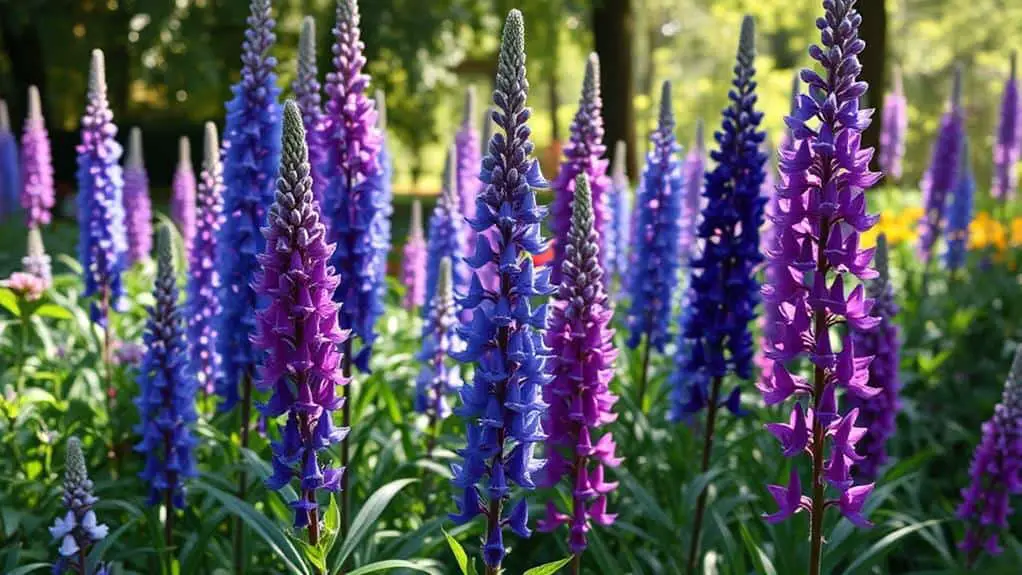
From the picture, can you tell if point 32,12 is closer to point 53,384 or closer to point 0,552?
point 53,384

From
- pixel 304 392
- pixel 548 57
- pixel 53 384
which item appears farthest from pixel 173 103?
pixel 304 392

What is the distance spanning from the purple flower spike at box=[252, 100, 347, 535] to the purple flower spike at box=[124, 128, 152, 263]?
5.19 m

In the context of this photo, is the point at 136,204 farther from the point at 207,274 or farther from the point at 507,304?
the point at 507,304

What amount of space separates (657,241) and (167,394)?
2998 mm

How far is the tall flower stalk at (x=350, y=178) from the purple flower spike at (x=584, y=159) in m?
0.93

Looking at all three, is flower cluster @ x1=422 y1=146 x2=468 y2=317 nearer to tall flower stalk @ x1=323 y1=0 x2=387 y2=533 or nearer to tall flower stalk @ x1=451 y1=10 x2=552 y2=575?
tall flower stalk @ x1=323 y1=0 x2=387 y2=533

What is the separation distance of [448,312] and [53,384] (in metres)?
2.58

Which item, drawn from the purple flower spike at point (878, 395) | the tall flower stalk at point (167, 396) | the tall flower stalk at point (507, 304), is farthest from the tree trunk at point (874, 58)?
the tall flower stalk at point (507, 304)

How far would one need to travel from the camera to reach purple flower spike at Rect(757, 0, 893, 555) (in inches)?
123

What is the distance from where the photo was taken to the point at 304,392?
3.22 metres

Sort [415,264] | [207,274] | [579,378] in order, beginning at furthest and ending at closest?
1. [415,264]
2. [207,274]
3. [579,378]

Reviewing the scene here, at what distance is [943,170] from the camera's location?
10.5m

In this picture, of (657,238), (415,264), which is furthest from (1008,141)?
(415,264)

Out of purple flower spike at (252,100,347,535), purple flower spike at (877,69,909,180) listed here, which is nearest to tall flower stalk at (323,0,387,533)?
purple flower spike at (252,100,347,535)
